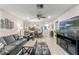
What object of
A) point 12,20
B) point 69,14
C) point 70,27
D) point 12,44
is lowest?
point 12,44

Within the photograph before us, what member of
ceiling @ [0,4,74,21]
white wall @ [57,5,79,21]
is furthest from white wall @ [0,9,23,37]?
white wall @ [57,5,79,21]

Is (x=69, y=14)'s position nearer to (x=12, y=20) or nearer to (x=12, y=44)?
(x=12, y=20)

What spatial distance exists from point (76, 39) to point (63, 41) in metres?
0.48

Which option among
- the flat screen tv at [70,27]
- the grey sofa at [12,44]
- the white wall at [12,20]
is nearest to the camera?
the grey sofa at [12,44]

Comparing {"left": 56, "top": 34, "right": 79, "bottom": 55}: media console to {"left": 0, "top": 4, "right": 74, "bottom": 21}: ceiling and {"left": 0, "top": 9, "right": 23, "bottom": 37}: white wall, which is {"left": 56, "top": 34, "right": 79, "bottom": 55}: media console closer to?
{"left": 0, "top": 4, "right": 74, "bottom": 21}: ceiling

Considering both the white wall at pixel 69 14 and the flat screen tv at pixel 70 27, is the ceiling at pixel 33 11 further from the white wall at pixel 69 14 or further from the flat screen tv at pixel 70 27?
the flat screen tv at pixel 70 27

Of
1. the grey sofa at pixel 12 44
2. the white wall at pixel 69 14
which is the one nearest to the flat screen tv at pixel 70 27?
the white wall at pixel 69 14

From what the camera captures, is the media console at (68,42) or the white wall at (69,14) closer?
the white wall at (69,14)

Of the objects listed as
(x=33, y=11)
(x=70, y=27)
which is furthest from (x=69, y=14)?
(x=33, y=11)

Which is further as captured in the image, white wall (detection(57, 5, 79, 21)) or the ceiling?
white wall (detection(57, 5, 79, 21))

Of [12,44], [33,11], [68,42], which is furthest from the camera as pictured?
[68,42]

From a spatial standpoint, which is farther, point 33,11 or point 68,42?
point 68,42

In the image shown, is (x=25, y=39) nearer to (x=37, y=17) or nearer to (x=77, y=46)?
(x=37, y=17)
